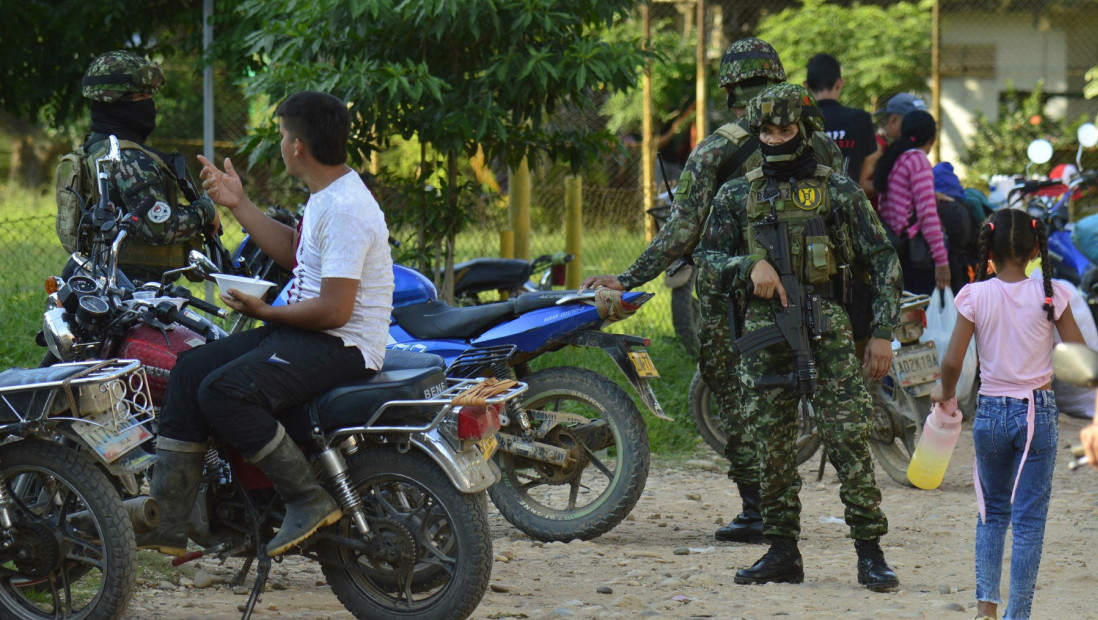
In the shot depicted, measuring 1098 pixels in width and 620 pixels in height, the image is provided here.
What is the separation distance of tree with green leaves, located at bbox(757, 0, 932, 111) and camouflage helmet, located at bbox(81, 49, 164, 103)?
13793mm

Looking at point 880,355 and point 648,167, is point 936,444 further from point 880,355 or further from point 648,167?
point 648,167

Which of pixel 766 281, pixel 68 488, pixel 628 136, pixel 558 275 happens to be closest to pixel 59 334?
pixel 68 488

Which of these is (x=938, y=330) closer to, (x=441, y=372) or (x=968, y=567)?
(x=968, y=567)

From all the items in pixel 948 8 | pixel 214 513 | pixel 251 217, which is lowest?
pixel 214 513

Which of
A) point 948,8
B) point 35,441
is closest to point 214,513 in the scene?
point 35,441

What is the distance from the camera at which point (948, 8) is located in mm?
19859

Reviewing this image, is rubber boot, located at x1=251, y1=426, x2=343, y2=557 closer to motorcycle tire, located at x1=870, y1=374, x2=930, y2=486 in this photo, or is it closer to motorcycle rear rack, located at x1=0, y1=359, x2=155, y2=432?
motorcycle rear rack, located at x1=0, y1=359, x2=155, y2=432

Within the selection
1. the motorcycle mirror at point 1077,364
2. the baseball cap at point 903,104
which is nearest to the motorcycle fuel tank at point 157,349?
the motorcycle mirror at point 1077,364

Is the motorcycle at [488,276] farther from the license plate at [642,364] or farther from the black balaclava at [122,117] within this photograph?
the black balaclava at [122,117]

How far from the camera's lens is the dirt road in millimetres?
4590

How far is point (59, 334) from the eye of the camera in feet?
15.0

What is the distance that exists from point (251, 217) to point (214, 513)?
0.97 m

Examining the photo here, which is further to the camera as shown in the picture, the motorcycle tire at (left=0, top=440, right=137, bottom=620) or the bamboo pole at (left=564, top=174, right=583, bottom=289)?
the bamboo pole at (left=564, top=174, right=583, bottom=289)

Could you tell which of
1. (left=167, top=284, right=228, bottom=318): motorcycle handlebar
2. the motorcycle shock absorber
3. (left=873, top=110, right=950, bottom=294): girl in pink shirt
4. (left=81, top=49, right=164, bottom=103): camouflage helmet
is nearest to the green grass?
(left=873, top=110, right=950, bottom=294): girl in pink shirt
